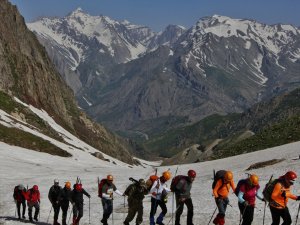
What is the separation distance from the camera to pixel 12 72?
5782 inches

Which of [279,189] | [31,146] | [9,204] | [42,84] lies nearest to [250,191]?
[279,189]

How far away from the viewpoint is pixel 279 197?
2030 cm

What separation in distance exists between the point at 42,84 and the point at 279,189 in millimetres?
154993

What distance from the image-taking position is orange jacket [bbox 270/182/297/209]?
20188 millimetres

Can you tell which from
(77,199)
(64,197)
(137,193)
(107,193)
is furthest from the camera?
(64,197)

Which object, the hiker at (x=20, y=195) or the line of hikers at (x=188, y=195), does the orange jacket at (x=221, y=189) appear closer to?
the line of hikers at (x=188, y=195)

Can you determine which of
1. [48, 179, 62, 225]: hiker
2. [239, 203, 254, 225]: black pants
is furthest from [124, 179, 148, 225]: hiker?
[48, 179, 62, 225]: hiker

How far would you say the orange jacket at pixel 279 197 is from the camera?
20.2 metres

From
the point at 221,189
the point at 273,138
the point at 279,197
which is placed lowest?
the point at 279,197

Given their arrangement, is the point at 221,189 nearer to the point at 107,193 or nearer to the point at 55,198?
the point at 107,193

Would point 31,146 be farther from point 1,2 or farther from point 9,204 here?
point 1,2

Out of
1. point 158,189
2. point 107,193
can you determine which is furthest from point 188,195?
point 107,193

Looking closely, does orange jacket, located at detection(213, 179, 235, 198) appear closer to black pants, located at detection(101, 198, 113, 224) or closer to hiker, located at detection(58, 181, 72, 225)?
black pants, located at detection(101, 198, 113, 224)

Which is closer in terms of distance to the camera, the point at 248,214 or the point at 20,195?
the point at 248,214
